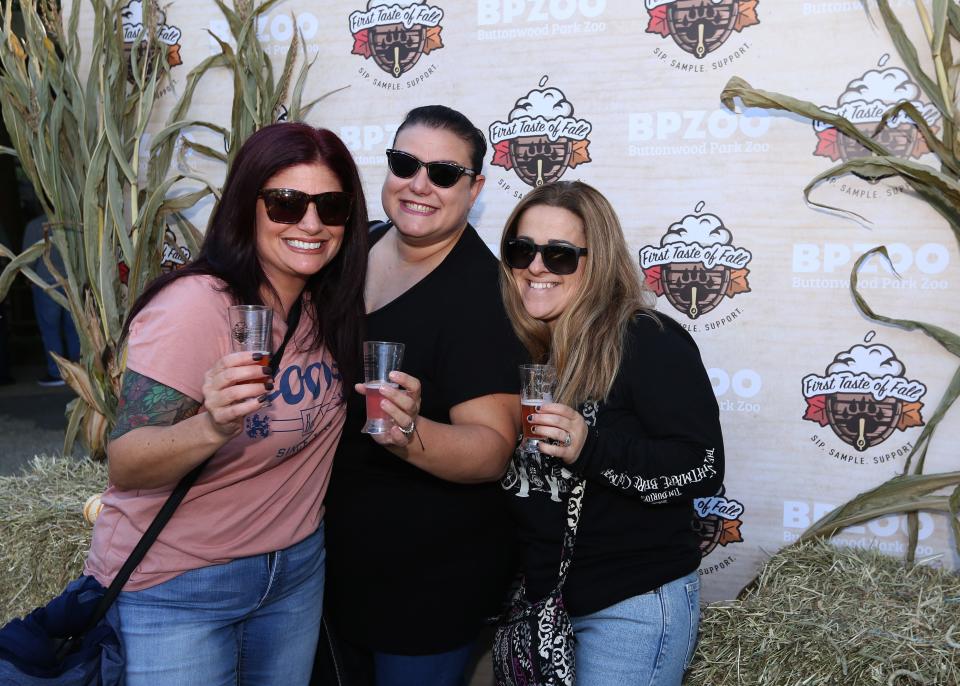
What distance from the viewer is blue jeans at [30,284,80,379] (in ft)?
24.5

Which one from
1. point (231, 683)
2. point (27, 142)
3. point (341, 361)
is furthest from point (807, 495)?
point (27, 142)

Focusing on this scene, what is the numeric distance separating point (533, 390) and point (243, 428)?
0.72 meters

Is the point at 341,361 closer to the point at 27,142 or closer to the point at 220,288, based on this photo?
the point at 220,288

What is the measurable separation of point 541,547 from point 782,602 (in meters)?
1.00

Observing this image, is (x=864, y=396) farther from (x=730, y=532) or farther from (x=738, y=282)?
(x=730, y=532)

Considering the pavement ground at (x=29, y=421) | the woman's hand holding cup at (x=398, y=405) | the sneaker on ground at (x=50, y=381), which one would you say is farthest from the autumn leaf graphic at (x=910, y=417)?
the sneaker on ground at (x=50, y=381)

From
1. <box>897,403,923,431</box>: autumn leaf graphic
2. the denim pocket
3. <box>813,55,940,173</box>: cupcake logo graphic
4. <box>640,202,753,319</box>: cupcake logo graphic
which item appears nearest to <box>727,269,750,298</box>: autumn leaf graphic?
<box>640,202,753,319</box>: cupcake logo graphic

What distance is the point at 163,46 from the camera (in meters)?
3.84

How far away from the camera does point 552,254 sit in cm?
232

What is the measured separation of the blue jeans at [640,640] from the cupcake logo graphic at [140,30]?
11.1 ft

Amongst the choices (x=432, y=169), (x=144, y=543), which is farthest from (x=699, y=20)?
(x=144, y=543)

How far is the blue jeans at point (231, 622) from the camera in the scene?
1.90 m

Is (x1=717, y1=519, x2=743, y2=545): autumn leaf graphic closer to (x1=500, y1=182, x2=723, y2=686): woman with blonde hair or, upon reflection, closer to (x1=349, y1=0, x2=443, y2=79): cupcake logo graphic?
(x1=500, y1=182, x2=723, y2=686): woman with blonde hair

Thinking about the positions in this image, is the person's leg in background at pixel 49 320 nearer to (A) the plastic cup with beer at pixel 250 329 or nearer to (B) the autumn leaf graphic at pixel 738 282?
(B) the autumn leaf graphic at pixel 738 282
